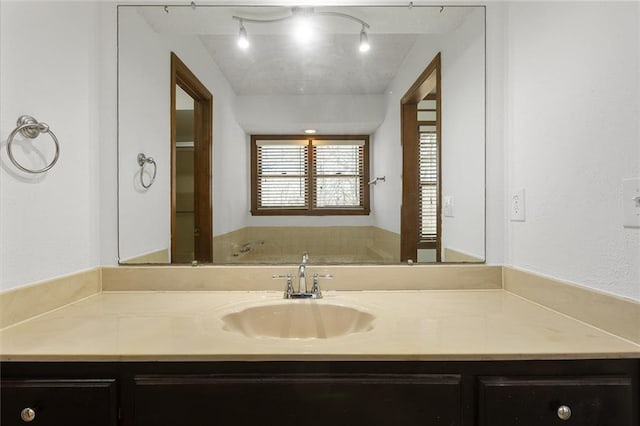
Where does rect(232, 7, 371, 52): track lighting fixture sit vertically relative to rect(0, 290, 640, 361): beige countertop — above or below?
above

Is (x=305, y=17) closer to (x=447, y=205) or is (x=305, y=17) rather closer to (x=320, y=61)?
(x=320, y=61)

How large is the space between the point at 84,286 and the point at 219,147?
0.74 m

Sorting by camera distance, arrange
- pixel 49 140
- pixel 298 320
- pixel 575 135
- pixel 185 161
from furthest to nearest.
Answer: pixel 185 161
pixel 298 320
pixel 49 140
pixel 575 135

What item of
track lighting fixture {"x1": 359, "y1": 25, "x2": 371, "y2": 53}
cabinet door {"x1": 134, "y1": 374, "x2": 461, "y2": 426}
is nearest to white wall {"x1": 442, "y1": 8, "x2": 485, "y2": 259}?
track lighting fixture {"x1": 359, "y1": 25, "x2": 371, "y2": 53}

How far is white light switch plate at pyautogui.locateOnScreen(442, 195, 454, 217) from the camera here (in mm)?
1455

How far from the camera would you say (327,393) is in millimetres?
793

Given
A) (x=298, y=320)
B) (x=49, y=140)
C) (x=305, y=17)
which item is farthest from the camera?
(x=305, y=17)

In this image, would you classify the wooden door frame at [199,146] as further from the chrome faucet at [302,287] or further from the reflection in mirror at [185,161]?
the chrome faucet at [302,287]

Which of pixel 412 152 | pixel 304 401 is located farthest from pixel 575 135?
pixel 304 401

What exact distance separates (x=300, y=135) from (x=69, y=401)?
1146mm

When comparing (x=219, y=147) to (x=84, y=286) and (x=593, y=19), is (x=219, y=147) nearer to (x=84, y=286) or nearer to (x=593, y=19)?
(x=84, y=286)

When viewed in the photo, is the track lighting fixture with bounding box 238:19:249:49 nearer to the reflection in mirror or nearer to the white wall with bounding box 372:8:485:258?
the reflection in mirror

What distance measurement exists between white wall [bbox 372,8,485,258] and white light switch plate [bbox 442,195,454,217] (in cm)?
2

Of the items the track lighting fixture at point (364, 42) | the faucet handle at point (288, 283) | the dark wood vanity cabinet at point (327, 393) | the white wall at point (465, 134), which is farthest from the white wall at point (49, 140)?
the white wall at point (465, 134)
